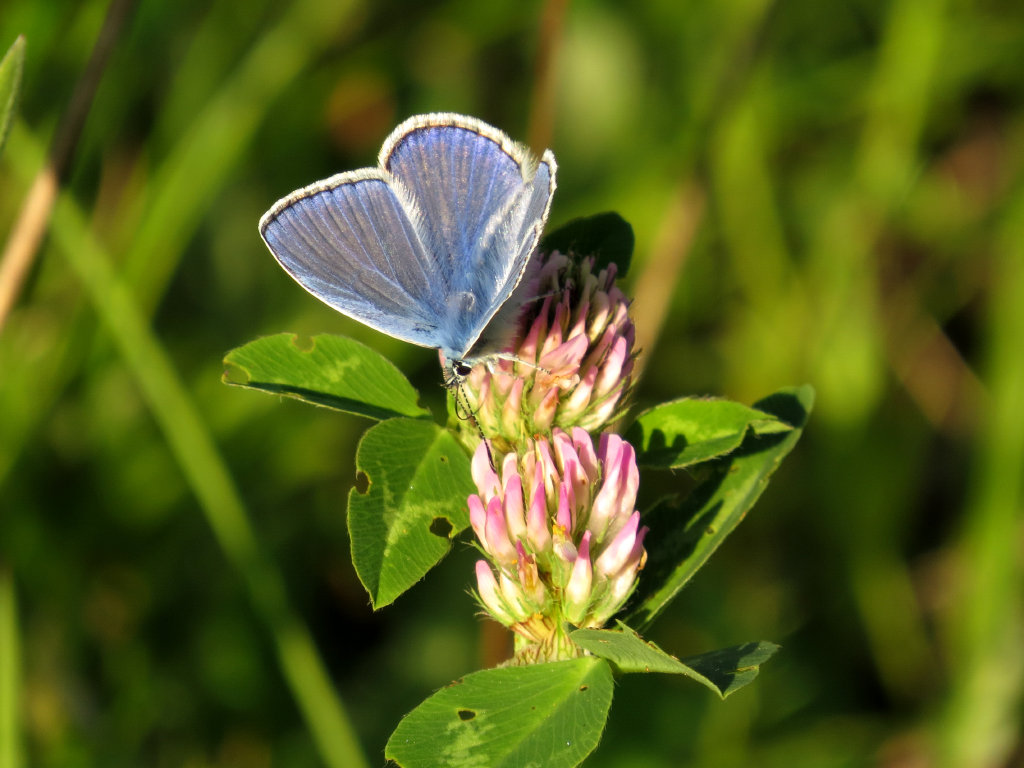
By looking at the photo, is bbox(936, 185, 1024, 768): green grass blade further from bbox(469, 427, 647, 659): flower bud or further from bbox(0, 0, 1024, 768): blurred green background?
bbox(469, 427, 647, 659): flower bud

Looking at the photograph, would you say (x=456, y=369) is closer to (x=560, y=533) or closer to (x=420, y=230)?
(x=420, y=230)

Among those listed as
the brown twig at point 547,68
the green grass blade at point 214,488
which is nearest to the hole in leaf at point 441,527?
the green grass blade at point 214,488

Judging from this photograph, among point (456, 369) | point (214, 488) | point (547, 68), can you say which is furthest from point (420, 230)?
point (547, 68)

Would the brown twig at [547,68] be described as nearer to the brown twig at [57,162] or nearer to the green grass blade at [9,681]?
the brown twig at [57,162]

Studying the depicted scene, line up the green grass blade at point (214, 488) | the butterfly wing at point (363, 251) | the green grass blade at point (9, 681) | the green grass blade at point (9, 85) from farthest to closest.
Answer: the green grass blade at point (214, 488), the green grass blade at point (9, 681), the butterfly wing at point (363, 251), the green grass blade at point (9, 85)

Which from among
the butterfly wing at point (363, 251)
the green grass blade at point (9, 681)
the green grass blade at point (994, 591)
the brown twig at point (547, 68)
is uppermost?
the brown twig at point (547, 68)

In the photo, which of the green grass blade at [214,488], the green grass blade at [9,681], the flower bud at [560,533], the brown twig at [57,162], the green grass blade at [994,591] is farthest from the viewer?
the green grass blade at [994,591]

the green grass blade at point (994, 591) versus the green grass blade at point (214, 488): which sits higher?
the green grass blade at point (214, 488)

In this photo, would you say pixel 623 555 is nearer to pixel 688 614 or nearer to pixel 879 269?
pixel 688 614
